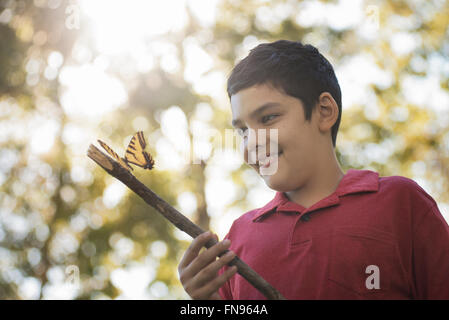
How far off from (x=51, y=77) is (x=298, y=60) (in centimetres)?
736

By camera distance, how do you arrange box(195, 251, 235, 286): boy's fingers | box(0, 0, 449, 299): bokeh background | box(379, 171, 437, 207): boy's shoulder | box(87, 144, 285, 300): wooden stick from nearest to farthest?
box(87, 144, 285, 300): wooden stick < box(195, 251, 235, 286): boy's fingers < box(379, 171, 437, 207): boy's shoulder < box(0, 0, 449, 299): bokeh background

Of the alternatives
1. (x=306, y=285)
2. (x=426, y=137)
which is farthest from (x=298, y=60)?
(x=426, y=137)

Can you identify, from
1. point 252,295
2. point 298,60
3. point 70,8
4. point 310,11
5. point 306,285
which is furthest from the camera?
point 310,11

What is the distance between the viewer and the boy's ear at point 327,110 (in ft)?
4.80

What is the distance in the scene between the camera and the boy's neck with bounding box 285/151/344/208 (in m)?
1.42

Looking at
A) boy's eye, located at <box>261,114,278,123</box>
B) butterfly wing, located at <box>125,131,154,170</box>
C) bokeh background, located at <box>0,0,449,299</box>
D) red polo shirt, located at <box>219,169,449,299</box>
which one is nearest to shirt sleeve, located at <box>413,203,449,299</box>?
red polo shirt, located at <box>219,169,449,299</box>

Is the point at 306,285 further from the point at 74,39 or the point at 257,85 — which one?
the point at 74,39

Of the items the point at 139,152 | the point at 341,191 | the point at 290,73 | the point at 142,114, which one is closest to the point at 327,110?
the point at 290,73

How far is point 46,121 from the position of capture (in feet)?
26.9

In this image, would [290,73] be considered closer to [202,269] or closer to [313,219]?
[313,219]

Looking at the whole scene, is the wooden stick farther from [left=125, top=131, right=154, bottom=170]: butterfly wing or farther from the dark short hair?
the dark short hair

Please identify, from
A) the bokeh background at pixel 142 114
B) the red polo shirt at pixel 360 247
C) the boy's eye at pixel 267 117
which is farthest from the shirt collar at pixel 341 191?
the bokeh background at pixel 142 114

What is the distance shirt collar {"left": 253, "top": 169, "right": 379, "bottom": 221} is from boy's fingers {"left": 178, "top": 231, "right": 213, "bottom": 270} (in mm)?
364

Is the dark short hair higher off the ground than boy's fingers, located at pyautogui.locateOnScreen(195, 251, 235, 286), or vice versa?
the dark short hair
